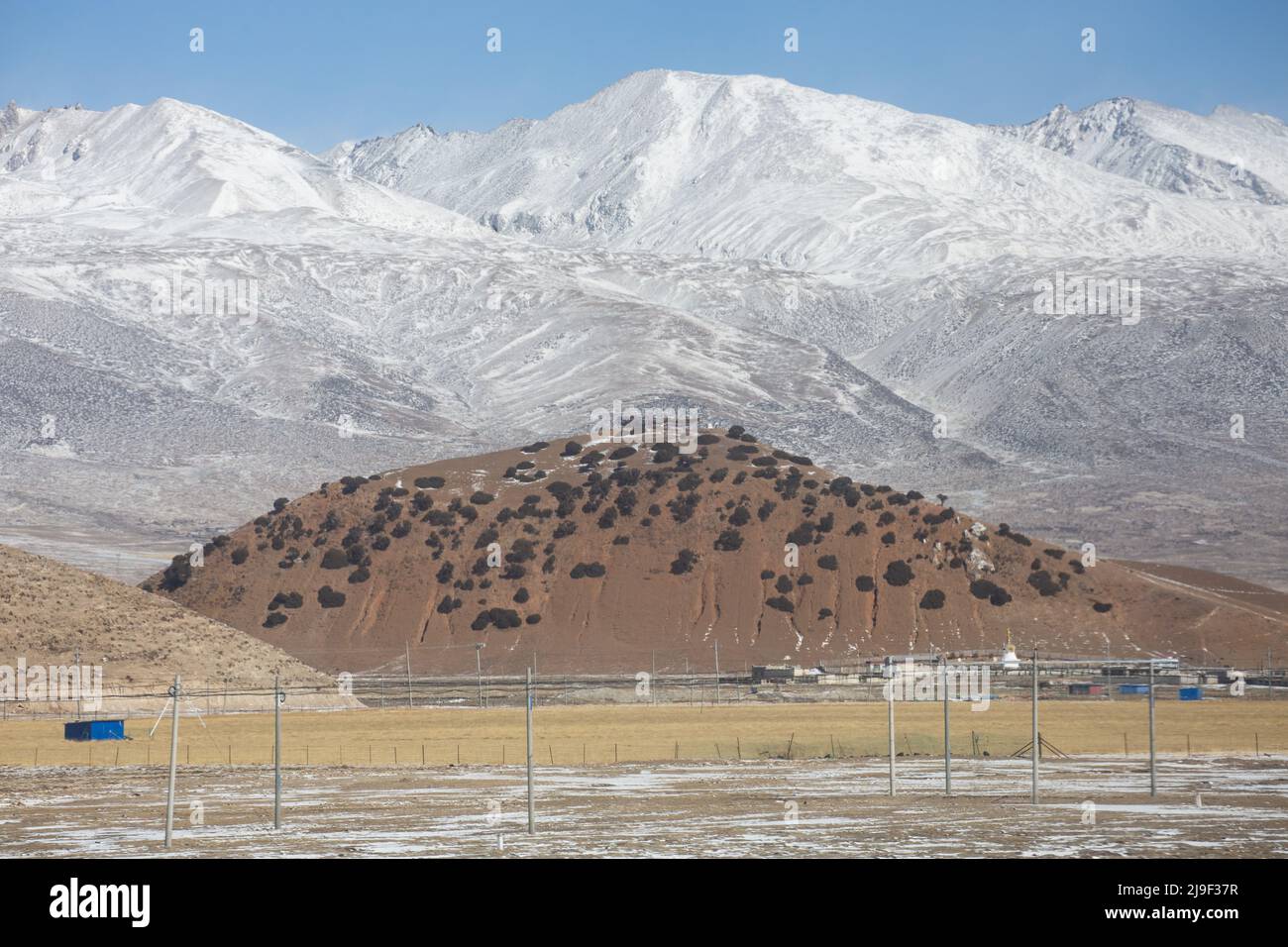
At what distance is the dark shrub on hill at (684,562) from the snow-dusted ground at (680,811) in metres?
78.9

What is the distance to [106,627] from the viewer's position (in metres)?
110

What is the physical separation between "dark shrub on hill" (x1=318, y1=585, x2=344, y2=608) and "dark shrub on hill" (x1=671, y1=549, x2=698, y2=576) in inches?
1049

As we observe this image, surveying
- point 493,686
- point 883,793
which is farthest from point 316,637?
point 883,793

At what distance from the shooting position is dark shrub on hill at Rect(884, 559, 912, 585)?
145m

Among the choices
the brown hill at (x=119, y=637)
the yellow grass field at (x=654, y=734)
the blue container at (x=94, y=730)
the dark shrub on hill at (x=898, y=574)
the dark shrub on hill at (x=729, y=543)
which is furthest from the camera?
the dark shrub on hill at (x=729, y=543)

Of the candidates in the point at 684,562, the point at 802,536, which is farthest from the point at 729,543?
the point at 802,536

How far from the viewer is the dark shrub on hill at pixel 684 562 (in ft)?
487

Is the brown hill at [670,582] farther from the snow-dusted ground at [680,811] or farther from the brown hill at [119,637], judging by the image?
the snow-dusted ground at [680,811]

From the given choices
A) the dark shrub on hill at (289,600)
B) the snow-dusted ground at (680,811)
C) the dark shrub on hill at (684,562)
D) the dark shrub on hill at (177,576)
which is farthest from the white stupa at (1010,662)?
the dark shrub on hill at (177,576)

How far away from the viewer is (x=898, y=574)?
14562 cm

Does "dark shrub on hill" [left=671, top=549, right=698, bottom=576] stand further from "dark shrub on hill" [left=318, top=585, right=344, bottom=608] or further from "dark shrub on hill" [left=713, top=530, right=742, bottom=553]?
"dark shrub on hill" [left=318, top=585, right=344, bottom=608]

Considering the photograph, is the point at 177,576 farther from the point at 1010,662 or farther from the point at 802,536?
the point at 1010,662
